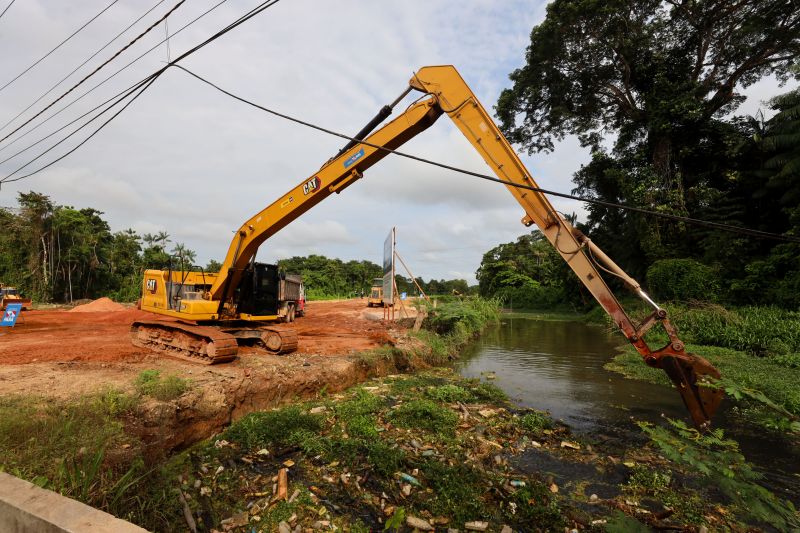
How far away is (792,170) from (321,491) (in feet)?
72.6

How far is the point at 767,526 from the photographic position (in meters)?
3.60

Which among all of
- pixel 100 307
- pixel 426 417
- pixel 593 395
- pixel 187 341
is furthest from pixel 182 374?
pixel 100 307

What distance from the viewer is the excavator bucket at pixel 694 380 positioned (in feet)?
14.3

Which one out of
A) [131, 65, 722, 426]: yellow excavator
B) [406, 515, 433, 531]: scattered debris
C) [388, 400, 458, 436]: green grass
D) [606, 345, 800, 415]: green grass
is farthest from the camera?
[606, 345, 800, 415]: green grass

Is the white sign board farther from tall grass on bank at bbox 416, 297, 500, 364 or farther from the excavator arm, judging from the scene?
the excavator arm

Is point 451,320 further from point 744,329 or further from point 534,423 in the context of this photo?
point 744,329

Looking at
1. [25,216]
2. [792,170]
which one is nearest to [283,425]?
[792,170]

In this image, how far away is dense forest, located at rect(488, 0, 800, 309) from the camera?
1741cm

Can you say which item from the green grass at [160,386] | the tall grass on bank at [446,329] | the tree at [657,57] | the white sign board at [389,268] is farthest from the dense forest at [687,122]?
the green grass at [160,386]

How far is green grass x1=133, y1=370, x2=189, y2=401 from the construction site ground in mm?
116

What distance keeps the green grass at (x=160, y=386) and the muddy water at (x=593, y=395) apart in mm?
6004

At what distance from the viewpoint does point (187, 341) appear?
26.6ft

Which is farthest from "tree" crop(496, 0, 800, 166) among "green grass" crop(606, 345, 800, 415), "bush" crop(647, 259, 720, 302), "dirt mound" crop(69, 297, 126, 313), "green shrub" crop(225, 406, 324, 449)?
"dirt mound" crop(69, 297, 126, 313)

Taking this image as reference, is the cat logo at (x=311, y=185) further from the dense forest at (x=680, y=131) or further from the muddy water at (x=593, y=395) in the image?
the dense forest at (x=680, y=131)
